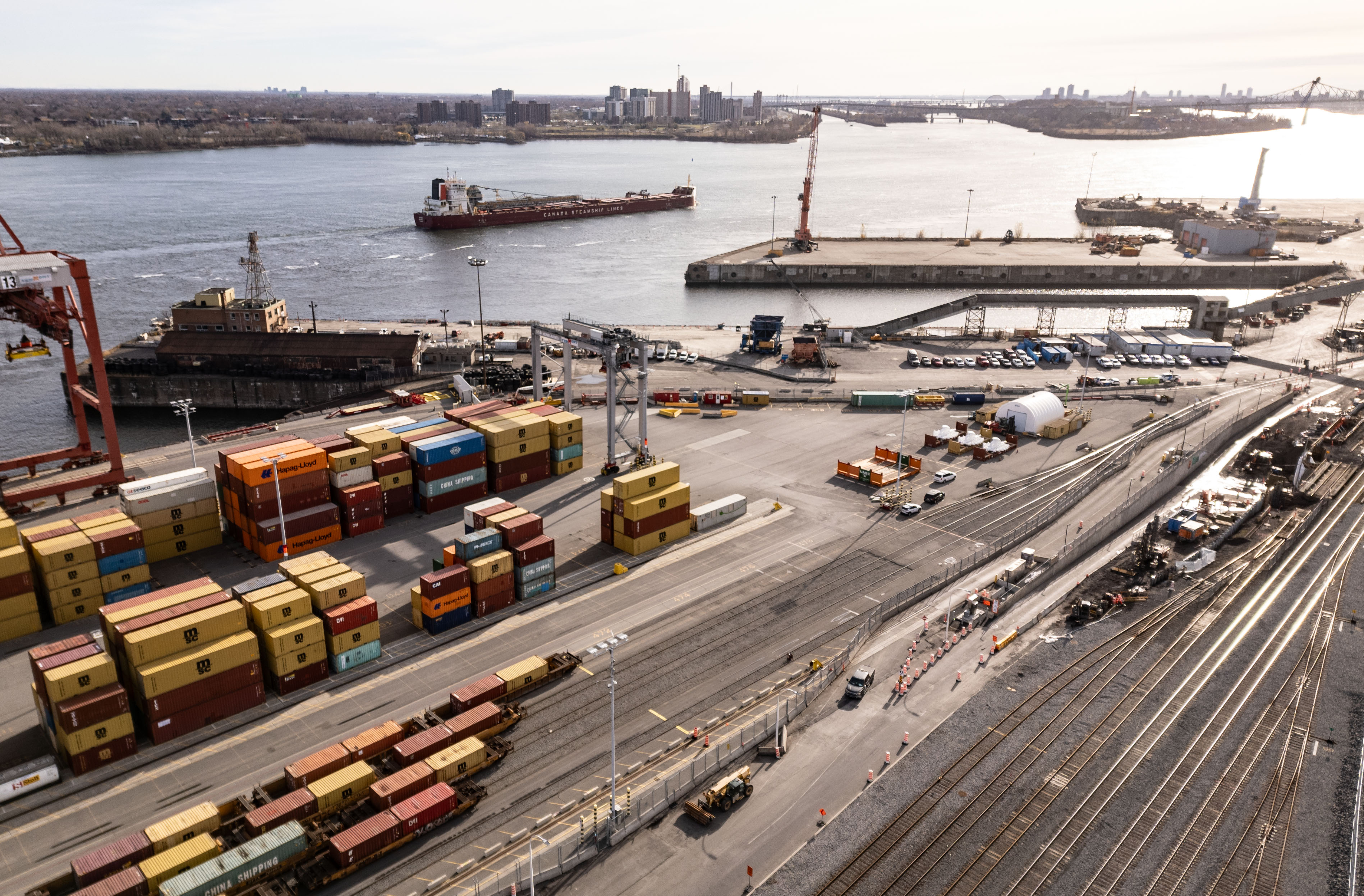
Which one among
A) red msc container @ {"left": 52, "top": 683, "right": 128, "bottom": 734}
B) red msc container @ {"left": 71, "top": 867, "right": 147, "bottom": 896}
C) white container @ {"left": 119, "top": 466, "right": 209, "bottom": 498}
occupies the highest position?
white container @ {"left": 119, "top": 466, "right": 209, "bottom": 498}

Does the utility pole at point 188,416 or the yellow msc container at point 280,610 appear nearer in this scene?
the yellow msc container at point 280,610

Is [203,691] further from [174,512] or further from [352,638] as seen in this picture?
→ [174,512]

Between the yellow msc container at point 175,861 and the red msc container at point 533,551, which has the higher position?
the red msc container at point 533,551

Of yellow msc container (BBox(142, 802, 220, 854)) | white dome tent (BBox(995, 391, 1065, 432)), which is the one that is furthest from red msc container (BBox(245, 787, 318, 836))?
white dome tent (BBox(995, 391, 1065, 432))

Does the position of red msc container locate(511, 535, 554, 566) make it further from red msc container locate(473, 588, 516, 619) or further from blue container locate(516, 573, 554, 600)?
red msc container locate(473, 588, 516, 619)

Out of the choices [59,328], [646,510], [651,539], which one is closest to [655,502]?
[646,510]

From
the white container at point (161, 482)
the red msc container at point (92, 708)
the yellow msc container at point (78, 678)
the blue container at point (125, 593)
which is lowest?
the blue container at point (125, 593)

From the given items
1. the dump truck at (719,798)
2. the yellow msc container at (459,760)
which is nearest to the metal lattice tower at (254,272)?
the yellow msc container at (459,760)

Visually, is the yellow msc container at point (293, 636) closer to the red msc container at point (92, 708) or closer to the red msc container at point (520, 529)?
the red msc container at point (92, 708)
